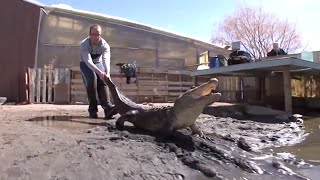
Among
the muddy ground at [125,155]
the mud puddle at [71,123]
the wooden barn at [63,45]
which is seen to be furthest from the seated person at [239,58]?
the mud puddle at [71,123]

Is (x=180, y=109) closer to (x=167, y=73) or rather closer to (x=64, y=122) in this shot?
(x=64, y=122)

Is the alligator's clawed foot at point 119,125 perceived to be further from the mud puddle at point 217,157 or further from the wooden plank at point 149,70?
the wooden plank at point 149,70

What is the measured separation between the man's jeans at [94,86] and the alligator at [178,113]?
3.29 ft

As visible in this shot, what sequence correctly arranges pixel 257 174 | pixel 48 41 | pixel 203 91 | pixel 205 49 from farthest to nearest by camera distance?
pixel 205 49 → pixel 48 41 → pixel 203 91 → pixel 257 174

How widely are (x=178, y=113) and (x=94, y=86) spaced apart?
2437 millimetres

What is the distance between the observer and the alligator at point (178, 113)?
5699mm

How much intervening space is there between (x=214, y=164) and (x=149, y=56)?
54.0 ft

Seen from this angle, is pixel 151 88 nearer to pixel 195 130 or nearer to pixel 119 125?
pixel 119 125

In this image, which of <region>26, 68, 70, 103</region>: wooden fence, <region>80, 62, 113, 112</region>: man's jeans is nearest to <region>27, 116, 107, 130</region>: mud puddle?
<region>80, 62, 113, 112</region>: man's jeans

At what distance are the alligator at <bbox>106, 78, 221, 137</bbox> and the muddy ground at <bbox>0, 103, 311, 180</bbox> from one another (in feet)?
0.52

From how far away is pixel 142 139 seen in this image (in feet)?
19.1

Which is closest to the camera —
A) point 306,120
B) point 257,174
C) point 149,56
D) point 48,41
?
point 257,174

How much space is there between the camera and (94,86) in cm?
780

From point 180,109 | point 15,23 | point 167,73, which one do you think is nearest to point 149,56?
point 167,73
